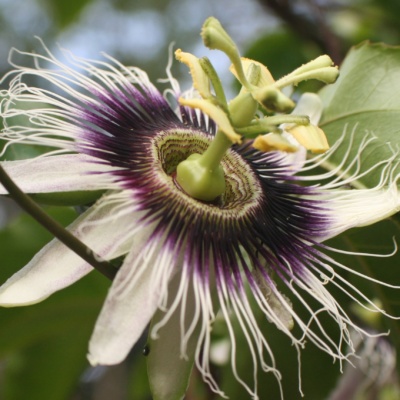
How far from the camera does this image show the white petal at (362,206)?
0.90 meters

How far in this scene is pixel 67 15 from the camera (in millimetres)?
1744

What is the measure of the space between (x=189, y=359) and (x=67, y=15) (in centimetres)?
118

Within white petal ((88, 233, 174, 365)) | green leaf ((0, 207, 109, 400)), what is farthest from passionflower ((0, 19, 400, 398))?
green leaf ((0, 207, 109, 400))

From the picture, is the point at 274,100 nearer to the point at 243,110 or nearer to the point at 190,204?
the point at 243,110

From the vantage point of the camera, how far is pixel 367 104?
114 centimetres

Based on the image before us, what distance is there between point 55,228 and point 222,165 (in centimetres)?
47

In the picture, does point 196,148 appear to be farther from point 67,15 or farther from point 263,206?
point 67,15

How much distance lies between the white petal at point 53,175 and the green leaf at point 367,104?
1.38 ft

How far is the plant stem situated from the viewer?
657mm

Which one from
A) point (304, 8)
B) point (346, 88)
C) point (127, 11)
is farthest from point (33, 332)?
point (127, 11)

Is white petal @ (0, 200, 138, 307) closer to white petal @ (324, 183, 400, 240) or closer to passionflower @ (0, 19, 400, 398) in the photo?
passionflower @ (0, 19, 400, 398)

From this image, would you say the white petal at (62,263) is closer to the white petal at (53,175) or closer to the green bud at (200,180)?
the white petal at (53,175)

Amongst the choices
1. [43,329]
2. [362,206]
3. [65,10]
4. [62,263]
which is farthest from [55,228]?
[65,10]

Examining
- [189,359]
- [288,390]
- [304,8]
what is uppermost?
[189,359]
